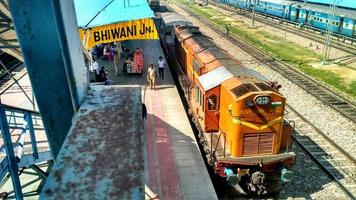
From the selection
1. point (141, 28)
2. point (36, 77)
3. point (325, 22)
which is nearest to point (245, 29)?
point (325, 22)

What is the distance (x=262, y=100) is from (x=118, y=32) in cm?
1108

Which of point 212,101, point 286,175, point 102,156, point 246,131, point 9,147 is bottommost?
point 286,175

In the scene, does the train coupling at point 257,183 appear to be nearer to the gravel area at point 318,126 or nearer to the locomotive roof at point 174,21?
the gravel area at point 318,126

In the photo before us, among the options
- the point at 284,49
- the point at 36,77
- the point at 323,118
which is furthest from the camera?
the point at 284,49

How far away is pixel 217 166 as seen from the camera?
9867 millimetres

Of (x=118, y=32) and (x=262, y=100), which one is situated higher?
(x=118, y=32)

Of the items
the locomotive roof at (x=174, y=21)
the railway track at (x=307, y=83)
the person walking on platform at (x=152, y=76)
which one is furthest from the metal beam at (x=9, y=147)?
the locomotive roof at (x=174, y=21)

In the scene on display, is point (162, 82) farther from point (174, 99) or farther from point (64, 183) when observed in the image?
point (64, 183)

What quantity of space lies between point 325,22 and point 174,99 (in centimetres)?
2386

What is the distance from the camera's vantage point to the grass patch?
21.7 m

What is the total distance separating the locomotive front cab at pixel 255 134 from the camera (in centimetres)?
954

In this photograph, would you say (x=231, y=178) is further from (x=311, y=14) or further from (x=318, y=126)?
(x=311, y=14)

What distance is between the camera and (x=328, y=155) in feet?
41.4

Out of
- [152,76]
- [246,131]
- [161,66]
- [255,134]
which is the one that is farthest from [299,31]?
[246,131]
